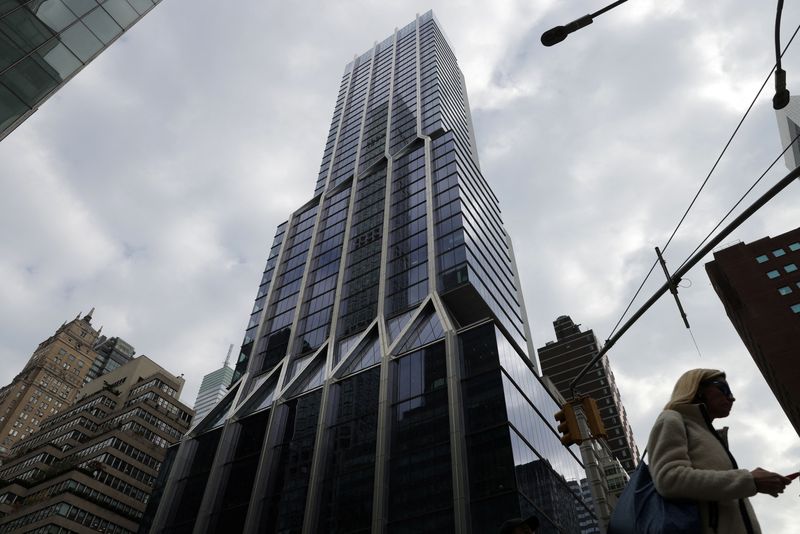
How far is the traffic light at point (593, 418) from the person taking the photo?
11406 millimetres

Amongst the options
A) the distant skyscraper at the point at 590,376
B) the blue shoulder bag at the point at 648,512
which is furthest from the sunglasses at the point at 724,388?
the distant skyscraper at the point at 590,376

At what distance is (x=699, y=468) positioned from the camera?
3.68 m

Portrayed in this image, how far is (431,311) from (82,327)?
125607mm

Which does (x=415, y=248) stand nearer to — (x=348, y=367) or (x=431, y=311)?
(x=431, y=311)

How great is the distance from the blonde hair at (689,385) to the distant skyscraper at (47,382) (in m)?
125

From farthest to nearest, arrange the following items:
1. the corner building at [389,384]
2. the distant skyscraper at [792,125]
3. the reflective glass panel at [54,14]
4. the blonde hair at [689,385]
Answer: the distant skyscraper at [792,125] < the corner building at [389,384] < the reflective glass panel at [54,14] < the blonde hair at [689,385]

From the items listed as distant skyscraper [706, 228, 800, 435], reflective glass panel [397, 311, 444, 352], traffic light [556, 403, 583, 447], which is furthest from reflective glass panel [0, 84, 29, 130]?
distant skyscraper [706, 228, 800, 435]

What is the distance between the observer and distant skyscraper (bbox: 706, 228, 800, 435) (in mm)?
59906

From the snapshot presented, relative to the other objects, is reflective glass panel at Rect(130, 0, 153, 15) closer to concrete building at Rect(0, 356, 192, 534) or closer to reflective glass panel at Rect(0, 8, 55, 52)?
reflective glass panel at Rect(0, 8, 55, 52)

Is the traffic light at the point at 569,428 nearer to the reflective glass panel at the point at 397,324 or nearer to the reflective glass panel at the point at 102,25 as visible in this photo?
the reflective glass panel at the point at 102,25

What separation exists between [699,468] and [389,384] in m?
38.1

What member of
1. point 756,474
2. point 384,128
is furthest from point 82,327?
point 756,474

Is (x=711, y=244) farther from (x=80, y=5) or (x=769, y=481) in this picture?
(x=80, y=5)

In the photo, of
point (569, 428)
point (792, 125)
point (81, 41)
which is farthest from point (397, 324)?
point (792, 125)
